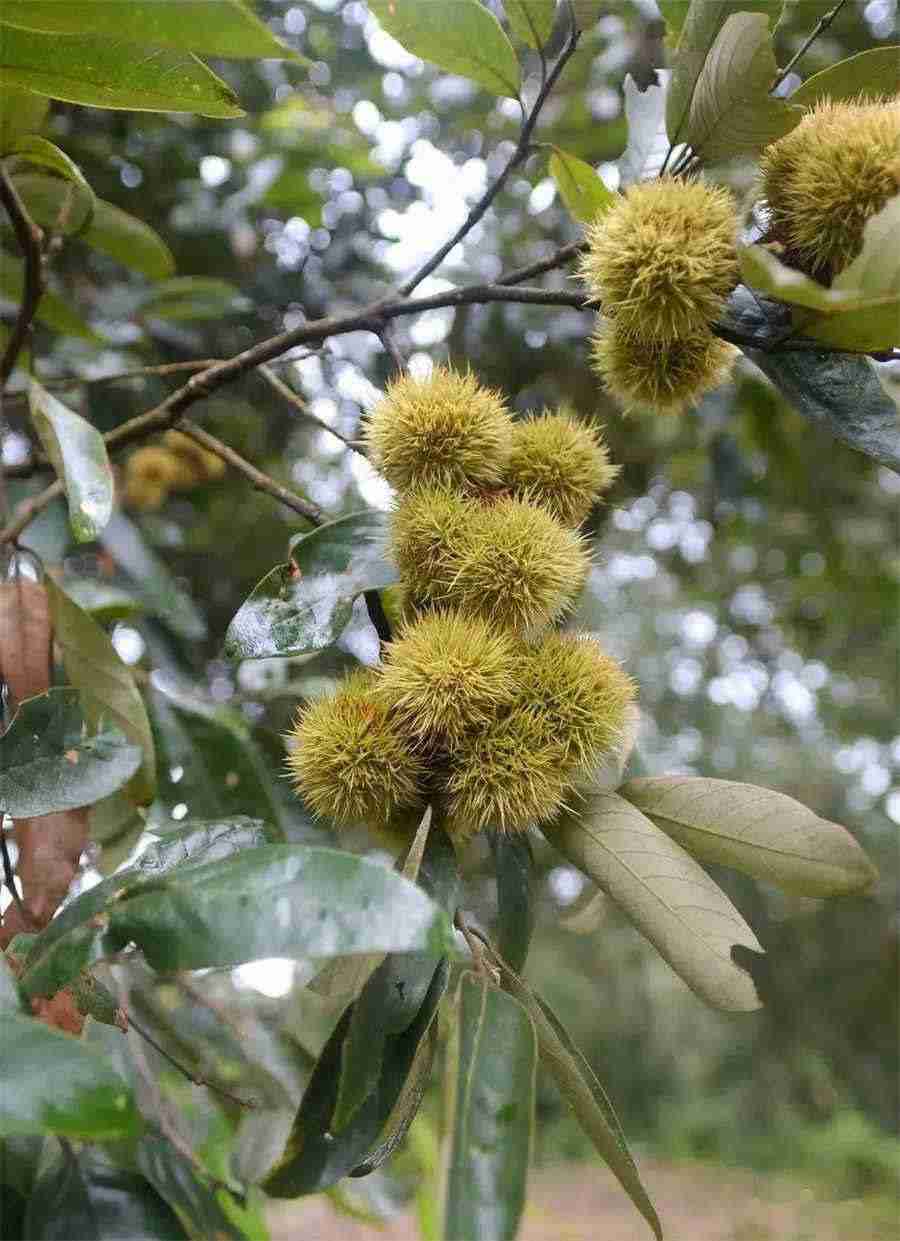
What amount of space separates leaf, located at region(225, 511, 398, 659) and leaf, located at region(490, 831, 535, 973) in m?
0.21

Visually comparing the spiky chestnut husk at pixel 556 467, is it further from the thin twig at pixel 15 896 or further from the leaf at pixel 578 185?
the thin twig at pixel 15 896

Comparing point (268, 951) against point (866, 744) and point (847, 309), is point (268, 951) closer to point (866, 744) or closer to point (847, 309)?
point (847, 309)

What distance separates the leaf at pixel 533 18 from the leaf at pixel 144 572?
842mm

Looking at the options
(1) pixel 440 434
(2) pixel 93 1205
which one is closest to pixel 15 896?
(2) pixel 93 1205

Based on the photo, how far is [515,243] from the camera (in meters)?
2.54

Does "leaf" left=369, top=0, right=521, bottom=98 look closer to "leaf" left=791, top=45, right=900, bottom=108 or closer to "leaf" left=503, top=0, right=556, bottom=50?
"leaf" left=503, top=0, right=556, bottom=50

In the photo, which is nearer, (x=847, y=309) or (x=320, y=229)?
(x=847, y=309)

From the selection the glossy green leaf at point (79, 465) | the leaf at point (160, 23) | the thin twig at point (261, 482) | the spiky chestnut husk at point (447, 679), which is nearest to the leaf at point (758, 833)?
the spiky chestnut husk at point (447, 679)

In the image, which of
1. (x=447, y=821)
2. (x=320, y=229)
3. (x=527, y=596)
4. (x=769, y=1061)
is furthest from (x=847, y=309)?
(x=769, y=1061)

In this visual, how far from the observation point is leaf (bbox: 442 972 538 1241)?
54 cm

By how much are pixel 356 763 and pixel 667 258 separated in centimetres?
40

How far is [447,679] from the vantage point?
29.5 inches

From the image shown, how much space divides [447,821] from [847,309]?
0.42 m

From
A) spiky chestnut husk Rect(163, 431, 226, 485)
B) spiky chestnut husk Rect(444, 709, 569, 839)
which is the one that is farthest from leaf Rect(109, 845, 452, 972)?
spiky chestnut husk Rect(163, 431, 226, 485)
